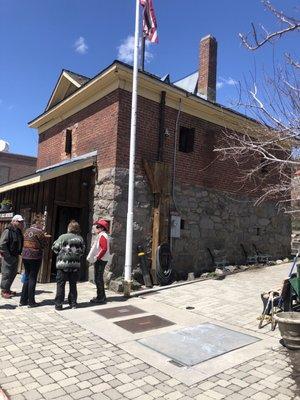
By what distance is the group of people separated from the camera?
7801 mm

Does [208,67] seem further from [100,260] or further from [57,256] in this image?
[57,256]

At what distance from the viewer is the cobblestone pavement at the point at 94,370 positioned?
4387mm

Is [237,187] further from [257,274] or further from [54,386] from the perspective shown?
[54,386]

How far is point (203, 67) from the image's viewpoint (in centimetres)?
1513

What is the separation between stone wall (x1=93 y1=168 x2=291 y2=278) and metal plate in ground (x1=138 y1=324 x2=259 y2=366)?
13.6 feet

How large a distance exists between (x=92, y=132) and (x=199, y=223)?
4.01 metres

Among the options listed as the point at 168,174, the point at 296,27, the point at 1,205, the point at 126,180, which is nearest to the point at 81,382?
the point at 296,27

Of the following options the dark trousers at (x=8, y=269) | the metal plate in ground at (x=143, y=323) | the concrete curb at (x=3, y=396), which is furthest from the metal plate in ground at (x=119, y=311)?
the concrete curb at (x=3, y=396)

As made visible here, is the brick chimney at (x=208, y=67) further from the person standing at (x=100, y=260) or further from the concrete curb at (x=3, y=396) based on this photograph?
the concrete curb at (x=3, y=396)

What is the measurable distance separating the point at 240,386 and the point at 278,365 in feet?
2.79

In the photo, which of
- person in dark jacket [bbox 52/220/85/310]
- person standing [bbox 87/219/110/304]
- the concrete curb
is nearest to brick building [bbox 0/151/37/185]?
person standing [bbox 87/219/110/304]

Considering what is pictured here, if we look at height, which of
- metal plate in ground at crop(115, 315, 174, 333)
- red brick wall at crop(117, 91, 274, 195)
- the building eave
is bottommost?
metal plate in ground at crop(115, 315, 174, 333)

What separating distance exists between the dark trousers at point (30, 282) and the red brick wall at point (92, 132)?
368 centimetres

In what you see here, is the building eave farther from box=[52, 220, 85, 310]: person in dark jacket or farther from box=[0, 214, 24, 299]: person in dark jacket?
box=[52, 220, 85, 310]: person in dark jacket
